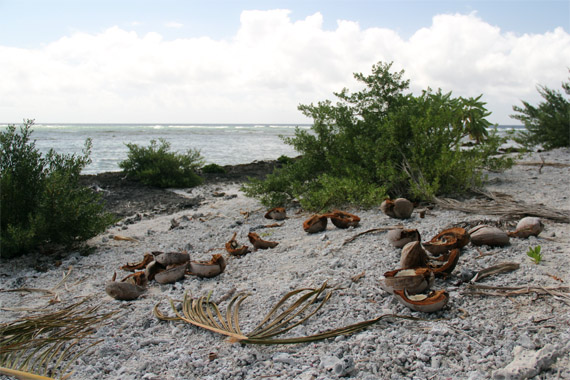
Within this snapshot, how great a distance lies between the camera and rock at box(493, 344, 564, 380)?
5.65 ft

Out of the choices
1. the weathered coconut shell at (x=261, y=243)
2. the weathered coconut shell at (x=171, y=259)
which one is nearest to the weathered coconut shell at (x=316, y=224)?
the weathered coconut shell at (x=261, y=243)

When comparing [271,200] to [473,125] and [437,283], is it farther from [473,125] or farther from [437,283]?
[473,125]

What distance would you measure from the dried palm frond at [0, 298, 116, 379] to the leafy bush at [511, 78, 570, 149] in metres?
13.9

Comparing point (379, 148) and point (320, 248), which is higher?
point (379, 148)

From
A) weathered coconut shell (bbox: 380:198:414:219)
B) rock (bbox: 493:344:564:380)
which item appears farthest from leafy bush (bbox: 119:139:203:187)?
rock (bbox: 493:344:564:380)

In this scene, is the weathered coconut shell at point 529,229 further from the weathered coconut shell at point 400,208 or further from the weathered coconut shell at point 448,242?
the weathered coconut shell at point 400,208

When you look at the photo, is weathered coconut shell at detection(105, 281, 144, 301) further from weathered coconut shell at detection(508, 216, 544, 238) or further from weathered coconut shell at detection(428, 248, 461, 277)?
weathered coconut shell at detection(508, 216, 544, 238)

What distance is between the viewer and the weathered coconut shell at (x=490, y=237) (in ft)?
10.7

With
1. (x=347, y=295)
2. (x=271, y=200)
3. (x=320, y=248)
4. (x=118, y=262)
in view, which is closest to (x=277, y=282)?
(x=347, y=295)

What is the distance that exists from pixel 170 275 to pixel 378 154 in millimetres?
3796

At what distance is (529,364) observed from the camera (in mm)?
1758

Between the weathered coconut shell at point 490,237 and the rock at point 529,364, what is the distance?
59.5 inches

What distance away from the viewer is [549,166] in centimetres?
885

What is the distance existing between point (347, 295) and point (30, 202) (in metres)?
4.09
